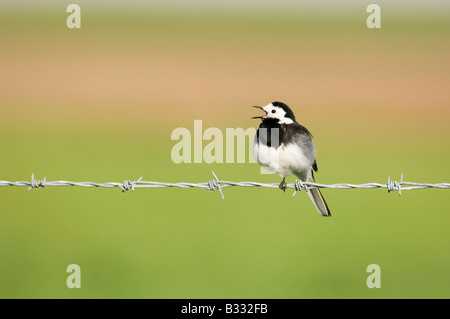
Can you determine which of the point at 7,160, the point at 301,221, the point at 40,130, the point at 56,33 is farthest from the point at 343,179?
the point at 56,33

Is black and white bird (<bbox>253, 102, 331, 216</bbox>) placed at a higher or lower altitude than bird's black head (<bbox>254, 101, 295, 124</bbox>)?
lower

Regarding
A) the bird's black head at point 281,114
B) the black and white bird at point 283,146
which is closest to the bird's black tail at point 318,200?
the black and white bird at point 283,146

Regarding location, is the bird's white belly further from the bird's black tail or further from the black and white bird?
the bird's black tail

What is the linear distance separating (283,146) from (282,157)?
0.35 ft

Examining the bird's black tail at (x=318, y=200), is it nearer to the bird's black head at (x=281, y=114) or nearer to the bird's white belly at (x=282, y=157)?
the bird's white belly at (x=282, y=157)

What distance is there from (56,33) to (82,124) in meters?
7.40

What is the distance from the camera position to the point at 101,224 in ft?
33.3

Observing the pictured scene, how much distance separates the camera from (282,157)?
6152mm

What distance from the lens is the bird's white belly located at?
615 centimetres

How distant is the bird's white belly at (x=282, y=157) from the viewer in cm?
615

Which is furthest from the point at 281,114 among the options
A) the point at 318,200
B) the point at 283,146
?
the point at 318,200

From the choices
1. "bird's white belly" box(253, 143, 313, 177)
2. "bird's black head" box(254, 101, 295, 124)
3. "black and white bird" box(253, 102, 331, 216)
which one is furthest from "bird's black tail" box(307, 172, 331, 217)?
"bird's black head" box(254, 101, 295, 124)

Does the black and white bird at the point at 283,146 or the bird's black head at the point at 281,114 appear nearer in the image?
the black and white bird at the point at 283,146

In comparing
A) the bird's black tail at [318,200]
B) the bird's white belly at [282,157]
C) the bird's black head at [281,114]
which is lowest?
the bird's black tail at [318,200]
